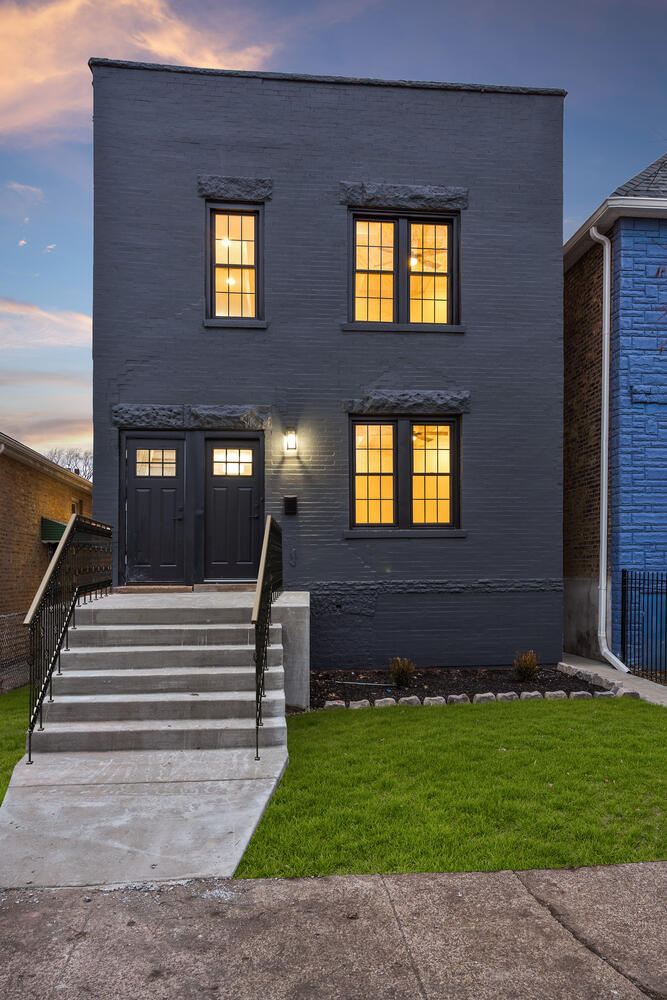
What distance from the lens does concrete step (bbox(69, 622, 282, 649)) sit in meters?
6.59

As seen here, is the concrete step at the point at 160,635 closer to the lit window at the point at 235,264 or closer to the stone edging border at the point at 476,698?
the stone edging border at the point at 476,698

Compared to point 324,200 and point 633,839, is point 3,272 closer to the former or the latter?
point 324,200

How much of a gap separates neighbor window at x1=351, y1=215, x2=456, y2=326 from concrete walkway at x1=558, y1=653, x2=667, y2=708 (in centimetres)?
592

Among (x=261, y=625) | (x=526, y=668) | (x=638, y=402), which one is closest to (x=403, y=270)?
(x=638, y=402)

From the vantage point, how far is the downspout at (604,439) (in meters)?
10.5

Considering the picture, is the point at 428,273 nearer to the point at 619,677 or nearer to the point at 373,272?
the point at 373,272

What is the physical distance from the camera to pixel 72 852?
150 inches

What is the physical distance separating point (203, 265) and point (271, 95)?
Result: 9.72 feet

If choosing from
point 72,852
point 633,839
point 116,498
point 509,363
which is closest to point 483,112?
point 509,363

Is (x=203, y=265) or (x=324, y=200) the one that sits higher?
(x=324, y=200)

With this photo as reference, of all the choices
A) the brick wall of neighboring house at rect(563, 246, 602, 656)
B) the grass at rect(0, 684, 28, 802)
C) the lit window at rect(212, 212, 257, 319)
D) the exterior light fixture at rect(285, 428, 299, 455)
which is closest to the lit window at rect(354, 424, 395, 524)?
the exterior light fixture at rect(285, 428, 299, 455)

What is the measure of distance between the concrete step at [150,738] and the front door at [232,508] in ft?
14.2

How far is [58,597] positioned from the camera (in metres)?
6.32

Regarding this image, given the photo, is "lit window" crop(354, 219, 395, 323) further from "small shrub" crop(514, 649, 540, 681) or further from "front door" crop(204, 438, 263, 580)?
"small shrub" crop(514, 649, 540, 681)
